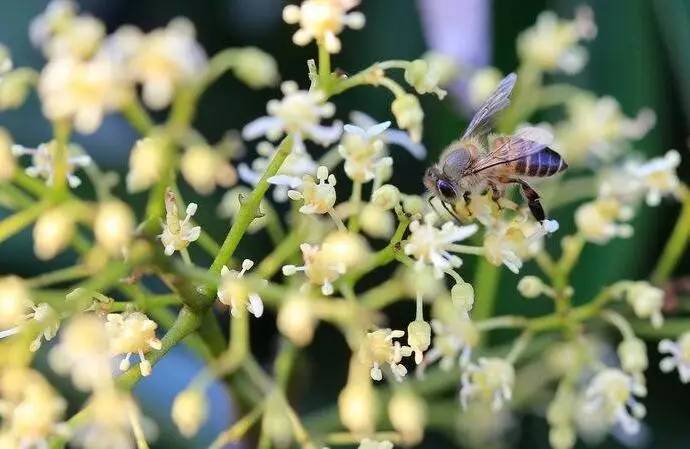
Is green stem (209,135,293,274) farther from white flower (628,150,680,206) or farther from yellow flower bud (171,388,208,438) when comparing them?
white flower (628,150,680,206)

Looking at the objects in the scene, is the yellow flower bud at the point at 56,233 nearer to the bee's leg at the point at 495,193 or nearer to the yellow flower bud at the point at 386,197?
the yellow flower bud at the point at 386,197

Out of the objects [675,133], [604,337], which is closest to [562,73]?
[675,133]

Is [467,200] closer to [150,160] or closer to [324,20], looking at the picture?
[324,20]

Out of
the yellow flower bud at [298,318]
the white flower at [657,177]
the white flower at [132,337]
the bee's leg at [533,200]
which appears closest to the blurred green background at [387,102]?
the white flower at [657,177]

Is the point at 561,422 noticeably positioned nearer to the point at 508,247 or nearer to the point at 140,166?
Result: the point at 508,247

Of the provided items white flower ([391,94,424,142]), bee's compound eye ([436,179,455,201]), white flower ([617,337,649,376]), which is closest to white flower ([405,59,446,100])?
white flower ([391,94,424,142])

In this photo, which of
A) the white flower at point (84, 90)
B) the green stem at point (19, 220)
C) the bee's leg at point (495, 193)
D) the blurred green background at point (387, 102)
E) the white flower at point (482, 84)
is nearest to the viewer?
the white flower at point (84, 90)

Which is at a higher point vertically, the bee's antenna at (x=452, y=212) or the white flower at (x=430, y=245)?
the white flower at (x=430, y=245)
